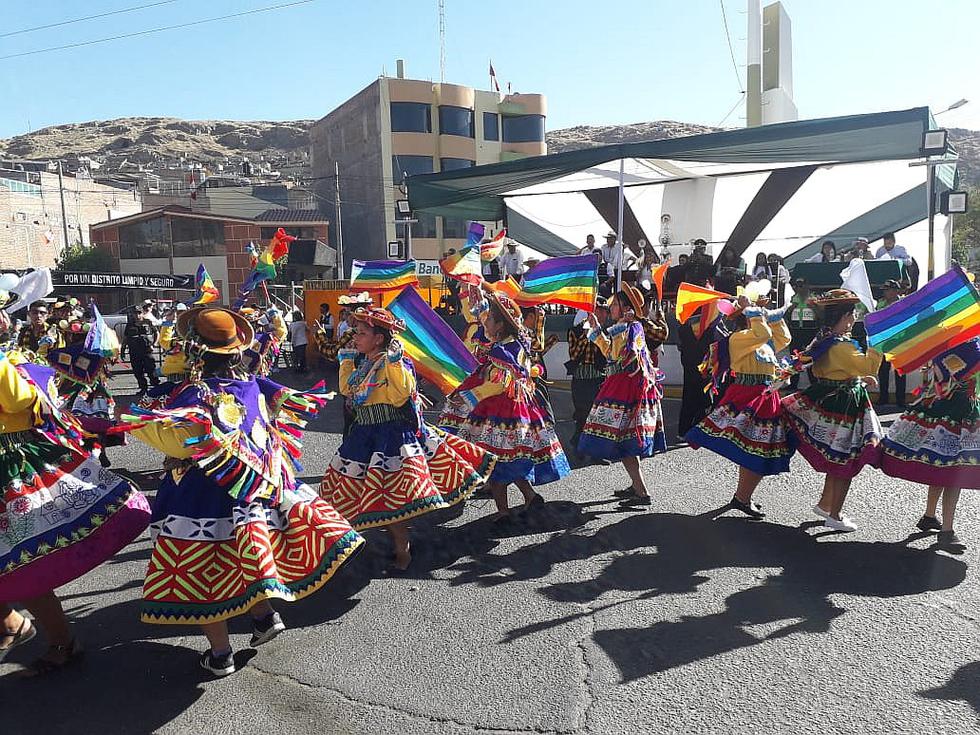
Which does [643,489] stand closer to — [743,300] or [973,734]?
[743,300]

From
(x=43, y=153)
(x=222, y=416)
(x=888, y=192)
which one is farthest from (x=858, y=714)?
(x=43, y=153)

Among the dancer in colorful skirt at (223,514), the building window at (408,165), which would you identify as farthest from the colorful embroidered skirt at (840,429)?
the building window at (408,165)

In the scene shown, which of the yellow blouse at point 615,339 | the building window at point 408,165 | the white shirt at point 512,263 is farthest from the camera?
the building window at point 408,165

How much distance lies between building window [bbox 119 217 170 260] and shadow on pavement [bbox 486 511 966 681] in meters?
43.7

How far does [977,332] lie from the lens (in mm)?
4969

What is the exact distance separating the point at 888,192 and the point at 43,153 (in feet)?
393

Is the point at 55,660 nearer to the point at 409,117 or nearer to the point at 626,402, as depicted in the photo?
the point at 626,402

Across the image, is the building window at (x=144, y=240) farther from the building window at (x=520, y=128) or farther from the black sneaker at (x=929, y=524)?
the black sneaker at (x=929, y=524)

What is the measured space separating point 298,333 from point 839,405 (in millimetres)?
13587

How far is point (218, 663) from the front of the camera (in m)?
3.59

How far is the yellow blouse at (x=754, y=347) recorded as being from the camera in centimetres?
564

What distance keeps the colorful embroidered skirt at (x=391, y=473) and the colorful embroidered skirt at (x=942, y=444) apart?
2.97m

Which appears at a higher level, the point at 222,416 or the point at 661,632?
the point at 222,416

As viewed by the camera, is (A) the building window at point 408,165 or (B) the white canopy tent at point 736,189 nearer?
(B) the white canopy tent at point 736,189
